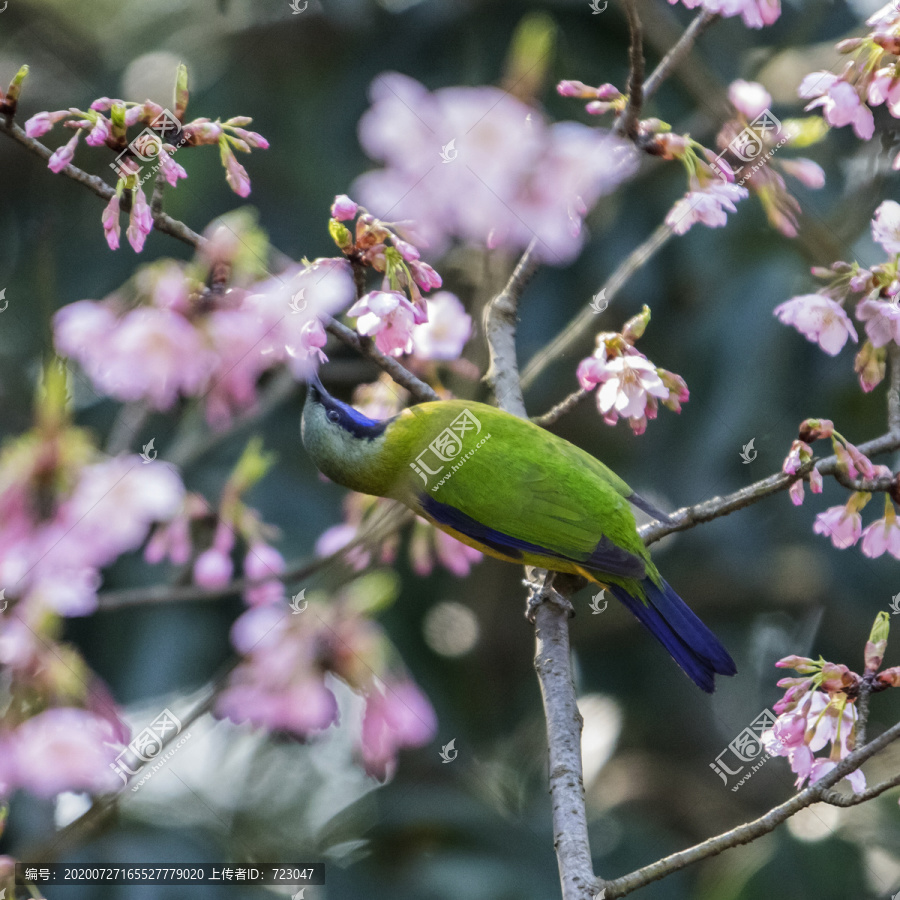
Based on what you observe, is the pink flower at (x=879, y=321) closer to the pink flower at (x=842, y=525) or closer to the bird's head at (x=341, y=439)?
the pink flower at (x=842, y=525)

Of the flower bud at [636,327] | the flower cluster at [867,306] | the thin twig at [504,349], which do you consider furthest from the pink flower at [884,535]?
the thin twig at [504,349]

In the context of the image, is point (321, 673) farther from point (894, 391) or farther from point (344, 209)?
point (894, 391)

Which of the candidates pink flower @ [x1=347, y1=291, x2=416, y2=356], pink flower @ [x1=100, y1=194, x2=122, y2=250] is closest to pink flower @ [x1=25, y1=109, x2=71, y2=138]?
pink flower @ [x1=100, y1=194, x2=122, y2=250]

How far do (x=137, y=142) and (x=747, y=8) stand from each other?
3.61ft

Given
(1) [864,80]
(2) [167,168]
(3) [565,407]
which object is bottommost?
(3) [565,407]

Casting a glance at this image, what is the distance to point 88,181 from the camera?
5.41 ft

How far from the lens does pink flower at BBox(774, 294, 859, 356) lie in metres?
1.86

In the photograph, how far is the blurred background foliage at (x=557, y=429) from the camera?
3.15 metres

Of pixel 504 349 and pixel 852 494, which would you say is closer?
pixel 852 494

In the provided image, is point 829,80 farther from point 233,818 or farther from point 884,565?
point 233,818

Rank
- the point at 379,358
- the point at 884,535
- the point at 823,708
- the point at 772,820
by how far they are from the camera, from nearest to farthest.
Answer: the point at 772,820
the point at 823,708
the point at 884,535
the point at 379,358

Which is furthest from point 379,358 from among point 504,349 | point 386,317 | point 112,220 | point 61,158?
point 61,158

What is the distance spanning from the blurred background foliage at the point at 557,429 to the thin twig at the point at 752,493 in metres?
1.25

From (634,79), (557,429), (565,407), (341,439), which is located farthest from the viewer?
(557,429)
